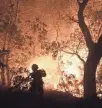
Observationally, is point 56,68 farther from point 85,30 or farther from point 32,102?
point 32,102

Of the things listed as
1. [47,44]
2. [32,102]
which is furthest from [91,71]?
[47,44]

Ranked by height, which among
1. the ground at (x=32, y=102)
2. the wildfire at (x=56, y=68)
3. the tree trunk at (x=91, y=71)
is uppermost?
the wildfire at (x=56, y=68)

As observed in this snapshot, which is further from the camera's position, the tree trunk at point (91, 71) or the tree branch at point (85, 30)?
the tree branch at point (85, 30)

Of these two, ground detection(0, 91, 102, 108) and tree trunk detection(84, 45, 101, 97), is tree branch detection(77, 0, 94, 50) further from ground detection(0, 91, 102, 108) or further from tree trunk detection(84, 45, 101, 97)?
ground detection(0, 91, 102, 108)

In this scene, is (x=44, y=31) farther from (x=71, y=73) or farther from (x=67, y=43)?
(x=71, y=73)

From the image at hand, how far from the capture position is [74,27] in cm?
2277

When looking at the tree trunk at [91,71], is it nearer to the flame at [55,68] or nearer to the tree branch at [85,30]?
the tree branch at [85,30]

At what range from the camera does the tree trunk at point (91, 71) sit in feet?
51.2

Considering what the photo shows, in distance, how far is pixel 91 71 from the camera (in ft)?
51.5

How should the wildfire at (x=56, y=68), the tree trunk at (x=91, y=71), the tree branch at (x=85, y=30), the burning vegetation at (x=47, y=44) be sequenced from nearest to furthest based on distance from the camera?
1. the tree trunk at (x=91, y=71)
2. the tree branch at (x=85, y=30)
3. the burning vegetation at (x=47, y=44)
4. the wildfire at (x=56, y=68)

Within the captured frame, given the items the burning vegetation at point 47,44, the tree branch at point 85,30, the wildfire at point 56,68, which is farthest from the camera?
the wildfire at point 56,68

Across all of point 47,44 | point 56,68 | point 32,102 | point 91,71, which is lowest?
point 32,102

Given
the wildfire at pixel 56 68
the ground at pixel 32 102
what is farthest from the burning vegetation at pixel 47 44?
the ground at pixel 32 102

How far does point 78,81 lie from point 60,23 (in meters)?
4.18
